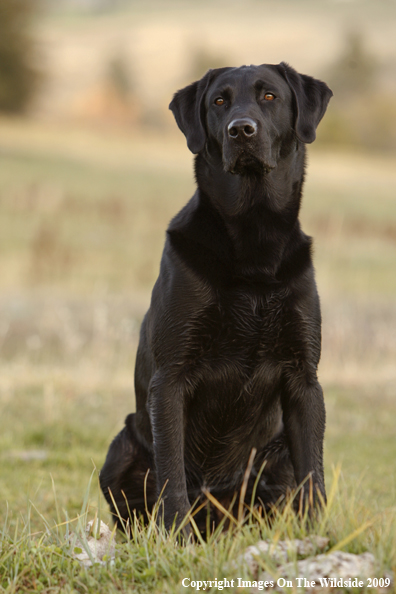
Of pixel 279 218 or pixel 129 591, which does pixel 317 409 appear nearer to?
pixel 279 218

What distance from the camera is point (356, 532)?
87.1 inches

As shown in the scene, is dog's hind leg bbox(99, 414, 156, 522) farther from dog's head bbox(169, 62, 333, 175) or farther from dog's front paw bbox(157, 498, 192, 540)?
dog's head bbox(169, 62, 333, 175)

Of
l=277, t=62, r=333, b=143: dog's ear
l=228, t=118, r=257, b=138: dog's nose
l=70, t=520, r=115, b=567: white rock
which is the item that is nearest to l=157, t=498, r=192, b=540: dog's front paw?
l=70, t=520, r=115, b=567: white rock

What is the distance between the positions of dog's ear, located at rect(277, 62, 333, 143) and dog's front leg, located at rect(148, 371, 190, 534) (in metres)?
1.28

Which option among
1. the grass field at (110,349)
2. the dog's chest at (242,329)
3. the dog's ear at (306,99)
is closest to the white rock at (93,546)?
the grass field at (110,349)

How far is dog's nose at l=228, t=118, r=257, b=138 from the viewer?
2865mm

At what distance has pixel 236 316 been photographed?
290 centimetres

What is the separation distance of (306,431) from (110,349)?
6.16 meters

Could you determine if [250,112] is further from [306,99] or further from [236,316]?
[236,316]

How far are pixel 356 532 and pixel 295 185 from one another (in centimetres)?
164

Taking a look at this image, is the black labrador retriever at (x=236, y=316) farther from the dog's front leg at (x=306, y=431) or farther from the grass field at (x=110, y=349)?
the grass field at (x=110, y=349)

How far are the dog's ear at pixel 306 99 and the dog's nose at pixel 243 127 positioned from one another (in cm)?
34

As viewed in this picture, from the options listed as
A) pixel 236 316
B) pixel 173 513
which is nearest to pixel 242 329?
pixel 236 316

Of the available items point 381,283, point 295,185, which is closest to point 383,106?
point 381,283
